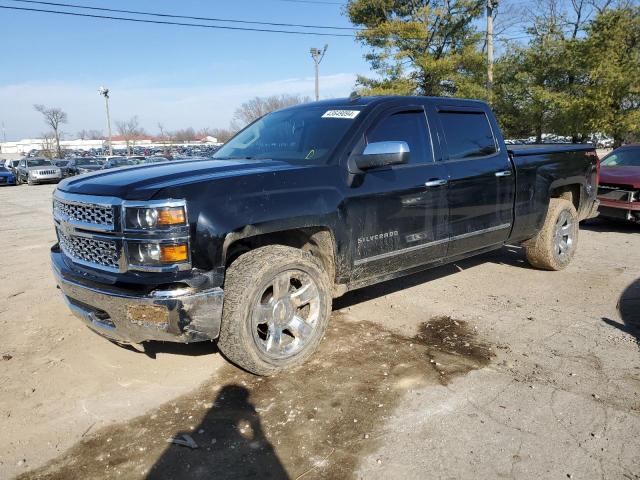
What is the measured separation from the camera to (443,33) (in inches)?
1018

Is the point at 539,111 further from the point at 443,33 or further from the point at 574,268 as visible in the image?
the point at 574,268

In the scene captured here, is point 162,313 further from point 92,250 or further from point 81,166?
point 81,166

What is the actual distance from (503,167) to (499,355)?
Answer: 6.81ft

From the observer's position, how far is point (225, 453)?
2592mm

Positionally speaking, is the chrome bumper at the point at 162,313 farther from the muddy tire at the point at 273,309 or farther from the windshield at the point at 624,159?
the windshield at the point at 624,159

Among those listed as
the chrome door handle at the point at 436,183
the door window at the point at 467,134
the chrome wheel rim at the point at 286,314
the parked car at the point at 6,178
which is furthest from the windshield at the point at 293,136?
the parked car at the point at 6,178

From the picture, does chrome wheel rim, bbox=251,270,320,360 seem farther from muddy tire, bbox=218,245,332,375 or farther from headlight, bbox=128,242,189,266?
headlight, bbox=128,242,189,266

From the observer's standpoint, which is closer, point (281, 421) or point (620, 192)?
point (281, 421)

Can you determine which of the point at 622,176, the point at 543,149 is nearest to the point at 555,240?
the point at 543,149

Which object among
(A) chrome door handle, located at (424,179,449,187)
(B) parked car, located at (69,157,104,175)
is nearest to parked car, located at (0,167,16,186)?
(B) parked car, located at (69,157,104,175)

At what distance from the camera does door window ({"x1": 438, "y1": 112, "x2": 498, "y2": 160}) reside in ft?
14.9

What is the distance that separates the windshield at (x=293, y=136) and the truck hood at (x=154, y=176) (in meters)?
0.31

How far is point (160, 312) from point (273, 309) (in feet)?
2.58

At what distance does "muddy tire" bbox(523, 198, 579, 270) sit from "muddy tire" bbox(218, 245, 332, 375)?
11.0 ft
